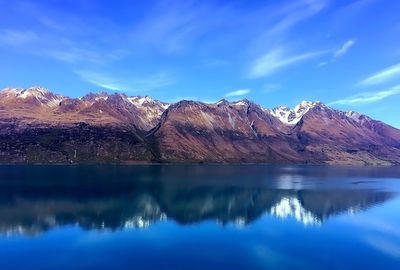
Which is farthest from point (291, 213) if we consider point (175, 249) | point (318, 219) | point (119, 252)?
point (119, 252)

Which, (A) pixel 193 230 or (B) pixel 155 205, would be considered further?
(B) pixel 155 205

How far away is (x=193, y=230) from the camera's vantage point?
73.9 meters

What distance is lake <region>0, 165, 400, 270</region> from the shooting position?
52156mm

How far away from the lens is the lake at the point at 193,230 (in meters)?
52.2

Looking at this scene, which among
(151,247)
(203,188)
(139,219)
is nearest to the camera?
(151,247)

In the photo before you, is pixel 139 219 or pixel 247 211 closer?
pixel 139 219

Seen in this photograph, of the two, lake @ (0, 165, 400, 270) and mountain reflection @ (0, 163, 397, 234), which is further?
mountain reflection @ (0, 163, 397, 234)

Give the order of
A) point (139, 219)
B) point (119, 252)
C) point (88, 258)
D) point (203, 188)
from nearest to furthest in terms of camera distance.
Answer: point (88, 258)
point (119, 252)
point (139, 219)
point (203, 188)

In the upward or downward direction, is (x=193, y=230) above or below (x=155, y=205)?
below

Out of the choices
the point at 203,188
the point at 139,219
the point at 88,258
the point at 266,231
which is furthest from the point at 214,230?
the point at 203,188

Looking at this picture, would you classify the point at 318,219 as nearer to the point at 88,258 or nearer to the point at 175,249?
the point at 175,249

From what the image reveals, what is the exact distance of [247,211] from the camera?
3932 inches

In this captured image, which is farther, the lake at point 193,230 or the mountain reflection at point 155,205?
the mountain reflection at point 155,205

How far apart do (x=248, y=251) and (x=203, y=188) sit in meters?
89.3
